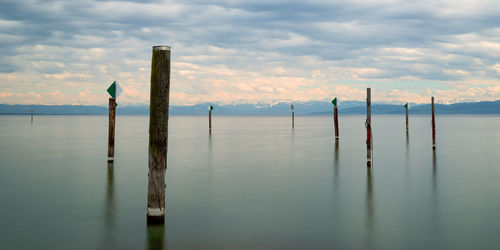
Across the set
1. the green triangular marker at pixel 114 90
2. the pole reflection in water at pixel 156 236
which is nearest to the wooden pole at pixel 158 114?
the pole reflection in water at pixel 156 236

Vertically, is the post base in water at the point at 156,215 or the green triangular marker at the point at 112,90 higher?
the green triangular marker at the point at 112,90

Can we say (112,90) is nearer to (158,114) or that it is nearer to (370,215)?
(158,114)

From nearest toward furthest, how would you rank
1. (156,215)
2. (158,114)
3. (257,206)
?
(158,114) < (156,215) < (257,206)

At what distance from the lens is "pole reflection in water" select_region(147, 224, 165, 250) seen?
28.7 feet

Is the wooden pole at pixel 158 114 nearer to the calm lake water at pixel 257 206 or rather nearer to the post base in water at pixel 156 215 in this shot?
the post base in water at pixel 156 215

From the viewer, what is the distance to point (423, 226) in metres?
10.1

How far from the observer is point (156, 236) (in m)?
9.34

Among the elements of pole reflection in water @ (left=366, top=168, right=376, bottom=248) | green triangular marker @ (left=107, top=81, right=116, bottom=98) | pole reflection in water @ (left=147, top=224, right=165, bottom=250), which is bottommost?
pole reflection in water @ (left=147, top=224, right=165, bottom=250)

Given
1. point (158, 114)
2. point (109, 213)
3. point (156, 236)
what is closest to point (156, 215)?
point (156, 236)

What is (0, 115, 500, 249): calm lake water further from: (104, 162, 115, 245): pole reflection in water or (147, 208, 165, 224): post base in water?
(147, 208, 165, 224): post base in water

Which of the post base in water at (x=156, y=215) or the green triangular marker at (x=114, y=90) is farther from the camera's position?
the green triangular marker at (x=114, y=90)

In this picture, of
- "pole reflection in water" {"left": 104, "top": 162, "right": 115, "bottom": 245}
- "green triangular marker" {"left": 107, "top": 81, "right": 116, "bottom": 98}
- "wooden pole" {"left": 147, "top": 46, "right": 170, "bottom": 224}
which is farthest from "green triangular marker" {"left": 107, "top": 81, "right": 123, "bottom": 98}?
"wooden pole" {"left": 147, "top": 46, "right": 170, "bottom": 224}

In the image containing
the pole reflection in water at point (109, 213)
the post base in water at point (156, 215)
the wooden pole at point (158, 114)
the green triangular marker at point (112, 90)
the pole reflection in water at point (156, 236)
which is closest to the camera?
the pole reflection in water at point (156, 236)

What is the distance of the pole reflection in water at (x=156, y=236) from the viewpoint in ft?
28.7
